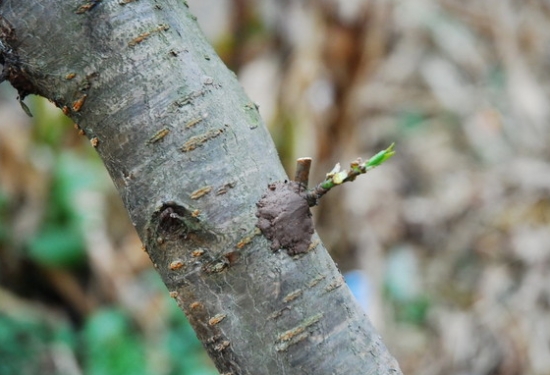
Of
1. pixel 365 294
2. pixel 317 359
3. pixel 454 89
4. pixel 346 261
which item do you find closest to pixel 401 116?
pixel 454 89

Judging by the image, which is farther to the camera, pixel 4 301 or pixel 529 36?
pixel 529 36

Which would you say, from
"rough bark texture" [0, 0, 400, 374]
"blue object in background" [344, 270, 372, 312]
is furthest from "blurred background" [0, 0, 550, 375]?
"rough bark texture" [0, 0, 400, 374]

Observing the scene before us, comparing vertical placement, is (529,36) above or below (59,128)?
below

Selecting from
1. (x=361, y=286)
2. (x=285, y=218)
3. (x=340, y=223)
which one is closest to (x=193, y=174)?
(x=285, y=218)

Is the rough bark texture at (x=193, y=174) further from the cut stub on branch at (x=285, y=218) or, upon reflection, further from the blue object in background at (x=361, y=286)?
the blue object in background at (x=361, y=286)

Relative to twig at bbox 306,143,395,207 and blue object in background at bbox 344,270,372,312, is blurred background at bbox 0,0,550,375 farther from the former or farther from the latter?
twig at bbox 306,143,395,207

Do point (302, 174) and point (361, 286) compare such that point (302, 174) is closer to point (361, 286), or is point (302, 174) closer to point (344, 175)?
point (344, 175)

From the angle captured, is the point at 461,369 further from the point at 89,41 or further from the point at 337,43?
the point at 89,41
